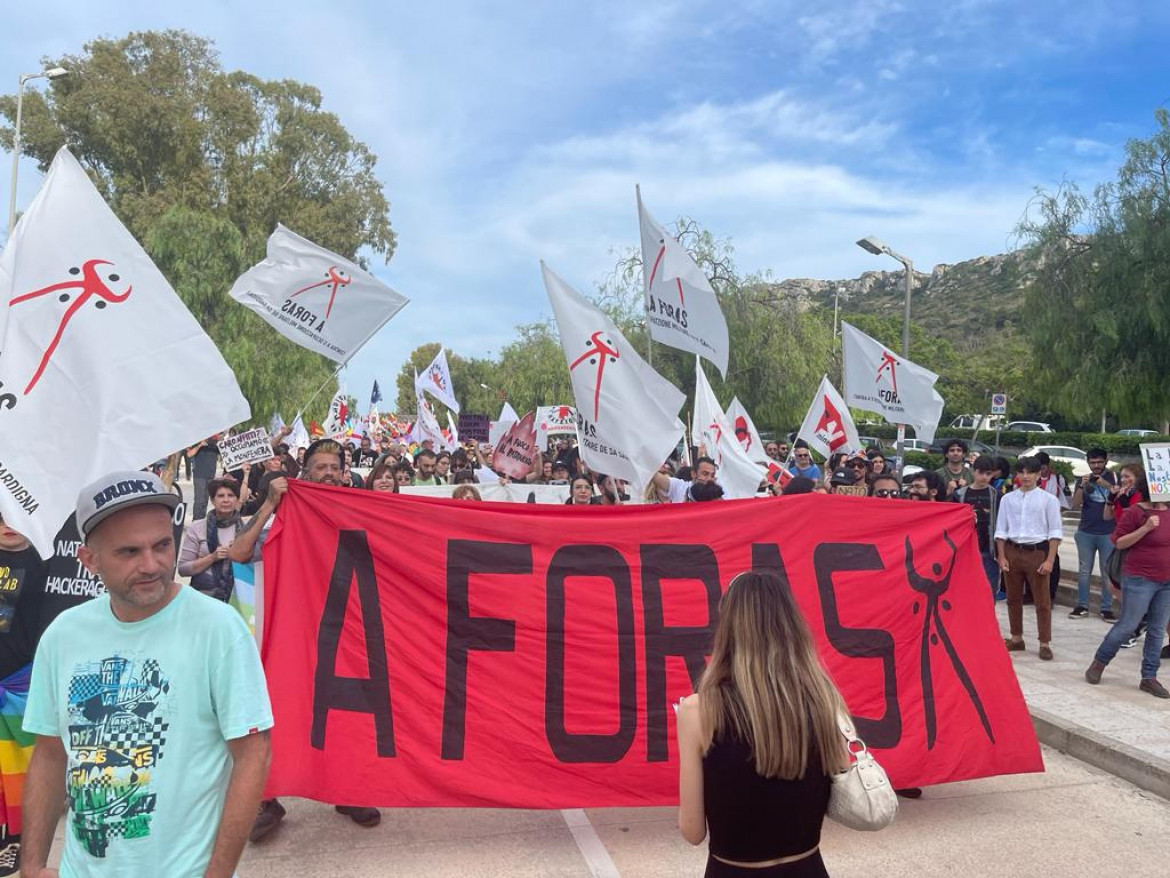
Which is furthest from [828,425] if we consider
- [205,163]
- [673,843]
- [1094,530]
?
[205,163]

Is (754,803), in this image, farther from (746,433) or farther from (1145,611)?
(746,433)

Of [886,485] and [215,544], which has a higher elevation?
[886,485]

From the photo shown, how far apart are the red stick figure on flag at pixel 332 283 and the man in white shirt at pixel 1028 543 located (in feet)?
20.8

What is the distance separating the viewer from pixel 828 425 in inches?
551

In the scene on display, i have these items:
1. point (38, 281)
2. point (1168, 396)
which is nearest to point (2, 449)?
point (38, 281)

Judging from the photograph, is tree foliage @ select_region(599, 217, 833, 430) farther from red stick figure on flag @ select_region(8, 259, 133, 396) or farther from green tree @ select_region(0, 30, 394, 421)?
red stick figure on flag @ select_region(8, 259, 133, 396)

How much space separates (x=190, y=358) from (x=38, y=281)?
685mm

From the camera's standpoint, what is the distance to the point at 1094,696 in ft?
23.0

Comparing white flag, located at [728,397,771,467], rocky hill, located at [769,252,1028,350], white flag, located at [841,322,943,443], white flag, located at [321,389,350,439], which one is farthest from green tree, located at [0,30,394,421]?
rocky hill, located at [769,252,1028,350]

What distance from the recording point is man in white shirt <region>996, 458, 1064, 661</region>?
27.3 ft

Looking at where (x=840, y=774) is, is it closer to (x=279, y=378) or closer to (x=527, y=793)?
(x=527, y=793)

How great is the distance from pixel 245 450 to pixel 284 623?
12.2 ft

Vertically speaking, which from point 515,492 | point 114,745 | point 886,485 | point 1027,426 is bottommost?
point 114,745

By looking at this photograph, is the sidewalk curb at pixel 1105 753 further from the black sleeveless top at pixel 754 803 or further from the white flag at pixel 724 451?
the white flag at pixel 724 451
